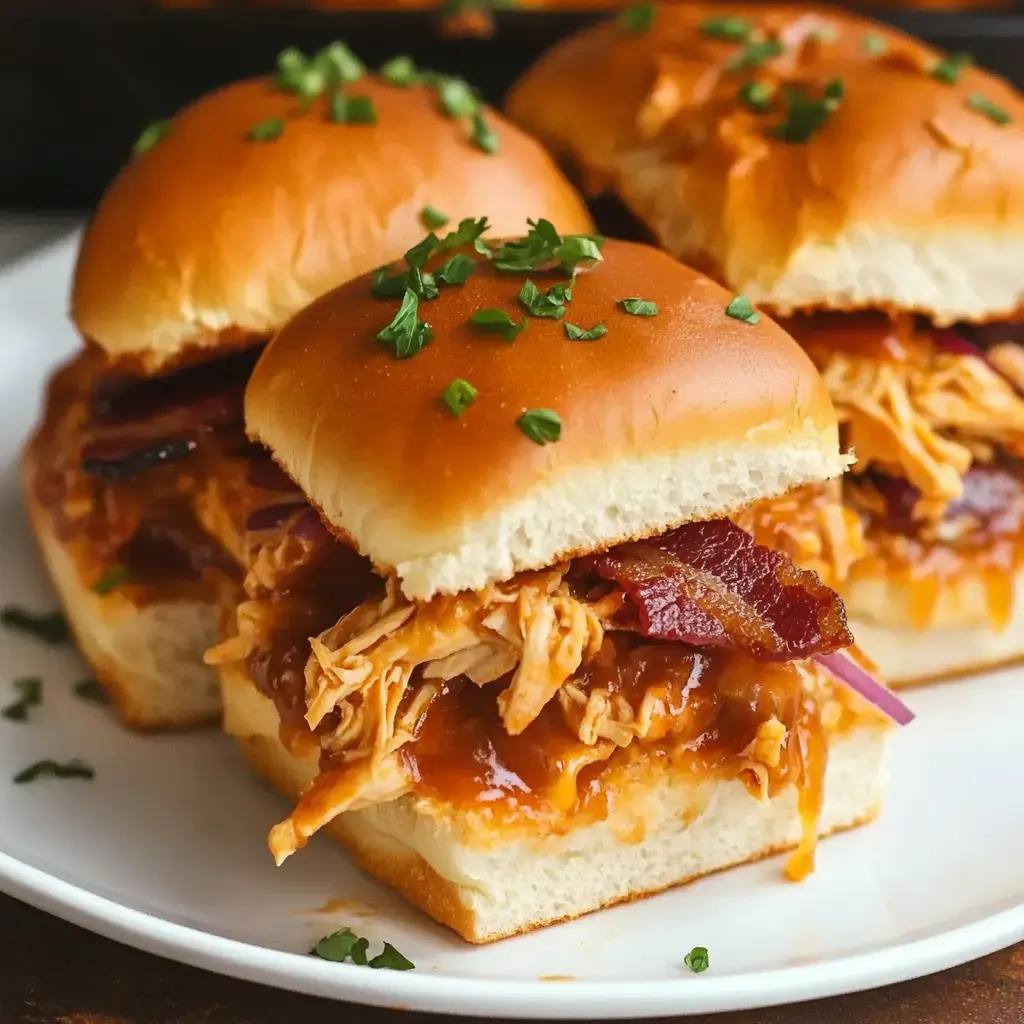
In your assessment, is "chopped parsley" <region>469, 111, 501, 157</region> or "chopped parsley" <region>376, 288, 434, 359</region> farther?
"chopped parsley" <region>469, 111, 501, 157</region>

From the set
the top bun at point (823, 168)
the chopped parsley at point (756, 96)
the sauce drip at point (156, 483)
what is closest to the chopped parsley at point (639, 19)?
the top bun at point (823, 168)

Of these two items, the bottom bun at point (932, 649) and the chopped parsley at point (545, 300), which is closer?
the chopped parsley at point (545, 300)

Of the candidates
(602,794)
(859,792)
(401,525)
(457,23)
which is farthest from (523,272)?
(457,23)

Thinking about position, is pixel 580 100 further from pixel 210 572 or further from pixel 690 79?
pixel 210 572

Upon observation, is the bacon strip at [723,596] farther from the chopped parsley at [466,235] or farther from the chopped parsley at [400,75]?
the chopped parsley at [400,75]

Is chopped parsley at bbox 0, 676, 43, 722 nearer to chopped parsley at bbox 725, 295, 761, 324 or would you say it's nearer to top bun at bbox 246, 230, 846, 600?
top bun at bbox 246, 230, 846, 600

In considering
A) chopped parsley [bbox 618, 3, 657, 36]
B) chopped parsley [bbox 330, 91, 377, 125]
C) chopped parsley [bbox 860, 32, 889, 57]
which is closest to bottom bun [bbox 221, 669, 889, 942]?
chopped parsley [bbox 330, 91, 377, 125]
